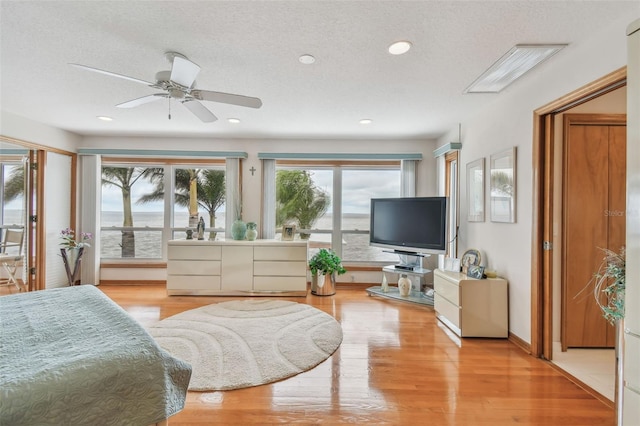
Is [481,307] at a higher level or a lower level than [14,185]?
lower

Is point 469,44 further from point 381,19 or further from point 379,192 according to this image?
point 379,192

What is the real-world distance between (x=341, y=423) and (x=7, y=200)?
518 cm

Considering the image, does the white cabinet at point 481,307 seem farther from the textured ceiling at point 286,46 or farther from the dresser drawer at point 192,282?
the dresser drawer at point 192,282

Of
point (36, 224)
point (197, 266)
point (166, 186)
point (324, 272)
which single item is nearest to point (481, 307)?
point (324, 272)

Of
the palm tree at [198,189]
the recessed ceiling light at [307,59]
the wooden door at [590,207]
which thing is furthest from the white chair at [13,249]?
the wooden door at [590,207]

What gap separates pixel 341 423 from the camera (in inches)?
68.2

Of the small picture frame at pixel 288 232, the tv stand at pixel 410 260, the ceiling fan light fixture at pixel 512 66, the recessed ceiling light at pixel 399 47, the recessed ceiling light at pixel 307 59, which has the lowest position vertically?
the tv stand at pixel 410 260

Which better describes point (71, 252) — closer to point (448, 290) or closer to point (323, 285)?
point (323, 285)

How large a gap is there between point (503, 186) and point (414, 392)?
2106mm

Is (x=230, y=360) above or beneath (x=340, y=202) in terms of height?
beneath

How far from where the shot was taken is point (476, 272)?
3.02m

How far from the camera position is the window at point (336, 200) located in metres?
5.02

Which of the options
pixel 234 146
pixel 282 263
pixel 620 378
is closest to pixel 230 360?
pixel 282 263

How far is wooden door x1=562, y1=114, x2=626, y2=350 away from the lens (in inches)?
104
